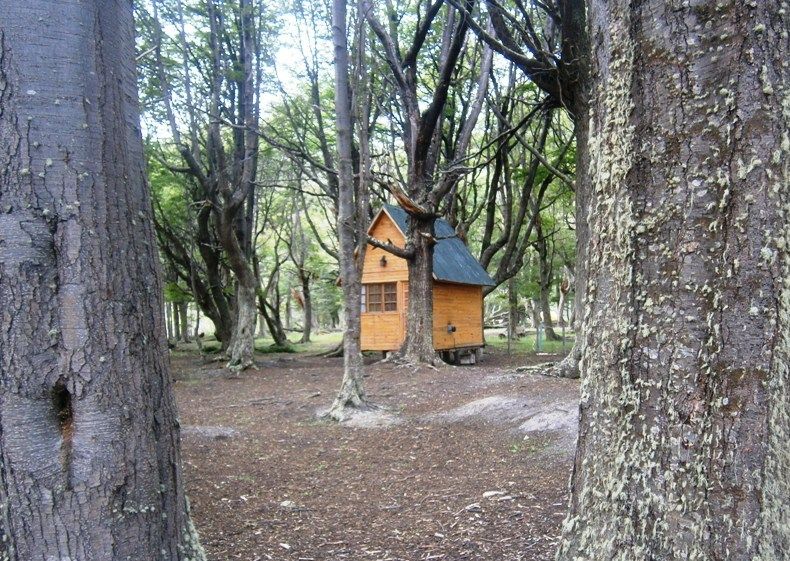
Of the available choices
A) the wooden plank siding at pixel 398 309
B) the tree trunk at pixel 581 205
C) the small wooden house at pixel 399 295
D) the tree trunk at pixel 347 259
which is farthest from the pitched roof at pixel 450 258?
the tree trunk at pixel 347 259

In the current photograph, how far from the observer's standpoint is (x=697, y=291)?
182cm

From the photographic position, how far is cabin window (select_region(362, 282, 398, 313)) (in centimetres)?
1756

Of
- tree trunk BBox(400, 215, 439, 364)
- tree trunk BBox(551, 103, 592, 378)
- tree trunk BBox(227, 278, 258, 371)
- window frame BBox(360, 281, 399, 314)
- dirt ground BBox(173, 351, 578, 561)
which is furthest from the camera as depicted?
window frame BBox(360, 281, 399, 314)

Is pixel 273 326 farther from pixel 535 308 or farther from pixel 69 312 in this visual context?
pixel 69 312

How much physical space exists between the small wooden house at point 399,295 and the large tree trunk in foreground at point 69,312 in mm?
14394

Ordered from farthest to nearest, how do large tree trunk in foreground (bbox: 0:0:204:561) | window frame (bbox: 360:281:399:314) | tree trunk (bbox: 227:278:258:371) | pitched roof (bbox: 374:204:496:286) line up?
window frame (bbox: 360:281:399:314), pitched roof (bbox: 374:204:496:286), tree trunk (bbox: 227:278:258:371), large tree trunk in foreground (bbox: 0:0:204:561)

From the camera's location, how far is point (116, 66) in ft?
7.13

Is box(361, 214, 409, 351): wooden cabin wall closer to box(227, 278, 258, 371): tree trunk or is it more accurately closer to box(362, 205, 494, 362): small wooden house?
box(362, 205, 494, 362): small wooden house

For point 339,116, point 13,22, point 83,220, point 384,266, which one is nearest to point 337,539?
point 83,220

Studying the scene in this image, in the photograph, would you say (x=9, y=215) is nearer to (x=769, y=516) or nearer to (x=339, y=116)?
(x=769, y=516)

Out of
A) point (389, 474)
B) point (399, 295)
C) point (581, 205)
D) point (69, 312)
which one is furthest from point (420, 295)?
point (69, 312)

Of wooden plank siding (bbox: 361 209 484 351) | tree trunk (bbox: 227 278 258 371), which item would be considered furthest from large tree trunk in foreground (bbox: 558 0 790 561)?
wooden plank siding (bbox: 361 209 484 351)

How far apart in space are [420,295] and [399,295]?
3.08 m

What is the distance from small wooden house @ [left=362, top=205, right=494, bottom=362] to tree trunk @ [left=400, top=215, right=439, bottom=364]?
6.61 feet
